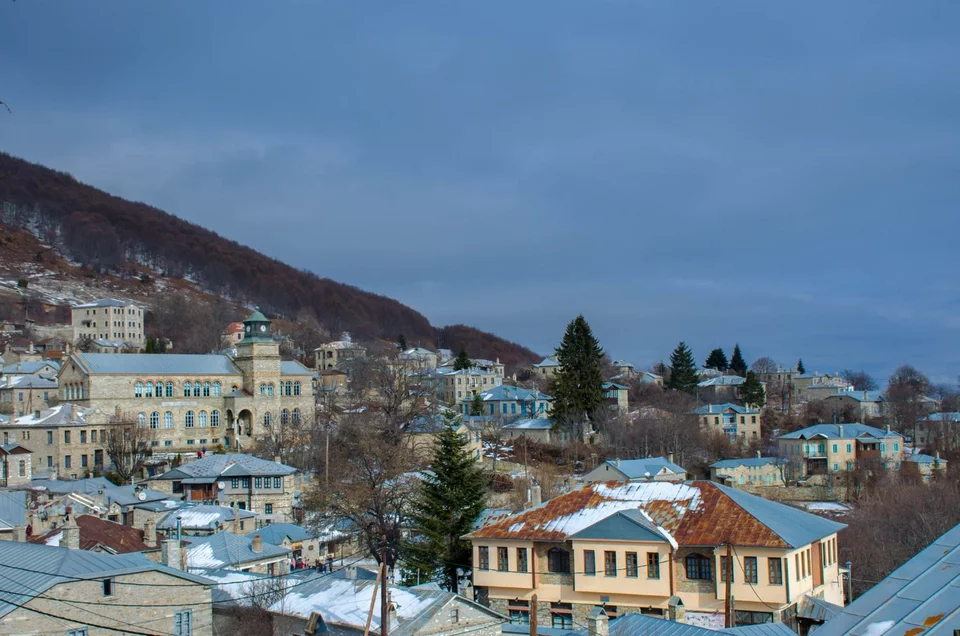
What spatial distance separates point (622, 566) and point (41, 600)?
58.4 feet

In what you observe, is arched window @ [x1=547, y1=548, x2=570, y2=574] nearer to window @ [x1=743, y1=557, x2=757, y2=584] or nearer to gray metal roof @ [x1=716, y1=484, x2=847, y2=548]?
window @ [x1=743, y1=557, x2=757, y2=584]

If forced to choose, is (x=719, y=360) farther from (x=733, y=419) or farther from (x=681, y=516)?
(x=681, y=516)

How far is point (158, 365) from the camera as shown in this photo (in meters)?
81.1

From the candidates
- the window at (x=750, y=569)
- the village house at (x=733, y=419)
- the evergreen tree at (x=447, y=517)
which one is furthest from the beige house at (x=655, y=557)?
the village house at (x=733, y=419)

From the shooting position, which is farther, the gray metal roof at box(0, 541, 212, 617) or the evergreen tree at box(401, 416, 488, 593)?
the evergreen tree at box(401, 416, 488, 593)

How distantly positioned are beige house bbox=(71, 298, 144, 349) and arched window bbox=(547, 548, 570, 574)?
129 m

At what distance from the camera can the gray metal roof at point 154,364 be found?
77.9 metres

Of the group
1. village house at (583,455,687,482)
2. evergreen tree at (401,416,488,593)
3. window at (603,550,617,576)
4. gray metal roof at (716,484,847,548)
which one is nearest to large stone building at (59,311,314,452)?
village house at (583,455,687,482)

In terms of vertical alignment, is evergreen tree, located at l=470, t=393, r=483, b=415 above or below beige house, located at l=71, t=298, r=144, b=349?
below

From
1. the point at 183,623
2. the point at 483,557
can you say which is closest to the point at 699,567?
the point at 483,557

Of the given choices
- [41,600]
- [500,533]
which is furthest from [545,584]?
[41,600]

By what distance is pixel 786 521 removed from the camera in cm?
3228

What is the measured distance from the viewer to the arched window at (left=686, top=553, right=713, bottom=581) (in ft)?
101

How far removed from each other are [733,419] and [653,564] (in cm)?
7279
